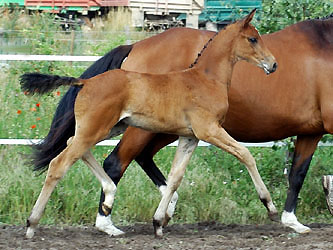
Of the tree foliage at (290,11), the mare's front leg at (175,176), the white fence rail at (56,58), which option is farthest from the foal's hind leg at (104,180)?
the tree foliage at (290,11)

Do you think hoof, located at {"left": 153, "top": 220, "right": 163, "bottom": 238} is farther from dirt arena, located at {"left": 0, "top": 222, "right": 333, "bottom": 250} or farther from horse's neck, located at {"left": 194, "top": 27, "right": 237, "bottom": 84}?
horse's neck, located at {"left": 194, "top": 27, "right": 237, "bottom": 84}

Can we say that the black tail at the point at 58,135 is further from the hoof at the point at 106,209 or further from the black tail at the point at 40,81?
the hoof at the point at 106,209

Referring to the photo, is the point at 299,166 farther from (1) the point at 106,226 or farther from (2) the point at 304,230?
(1) the point at 106,226

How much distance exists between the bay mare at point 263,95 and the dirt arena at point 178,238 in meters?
0.22

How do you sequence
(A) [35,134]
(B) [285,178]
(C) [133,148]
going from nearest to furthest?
(C) [133,148] → (B) [285,178] → (A) [35,134]

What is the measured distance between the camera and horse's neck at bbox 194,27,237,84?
5.59 meters

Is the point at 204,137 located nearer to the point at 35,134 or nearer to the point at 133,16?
the point at 35,134

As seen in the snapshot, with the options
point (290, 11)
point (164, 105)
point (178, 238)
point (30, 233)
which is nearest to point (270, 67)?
point (164, 105)

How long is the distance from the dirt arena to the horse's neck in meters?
1.29

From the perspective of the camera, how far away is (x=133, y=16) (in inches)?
862

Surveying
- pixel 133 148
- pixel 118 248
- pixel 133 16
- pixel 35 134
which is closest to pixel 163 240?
pixel 118 248

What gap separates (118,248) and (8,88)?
419 cm

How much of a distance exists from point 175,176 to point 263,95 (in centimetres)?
119

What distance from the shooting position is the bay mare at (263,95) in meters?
6.08
